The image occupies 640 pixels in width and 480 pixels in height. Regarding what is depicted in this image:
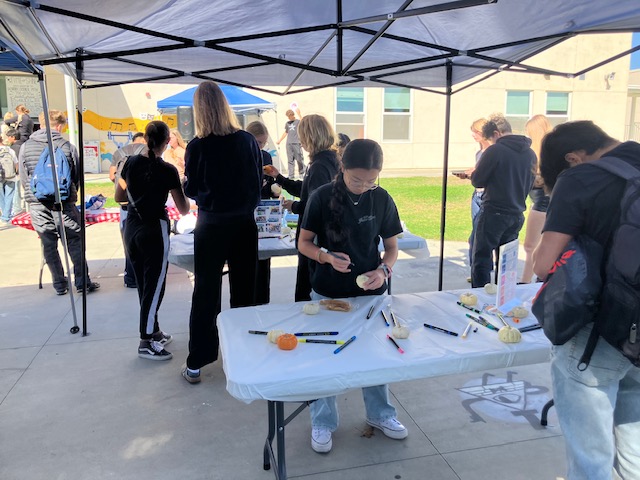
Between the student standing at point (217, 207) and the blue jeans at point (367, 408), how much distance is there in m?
0.74

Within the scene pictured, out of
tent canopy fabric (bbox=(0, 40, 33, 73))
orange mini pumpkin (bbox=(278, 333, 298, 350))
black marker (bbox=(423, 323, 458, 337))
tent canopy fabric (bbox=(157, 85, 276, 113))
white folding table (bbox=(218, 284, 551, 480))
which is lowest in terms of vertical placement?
white folding table (bbox=(218, 284, 551, 480))

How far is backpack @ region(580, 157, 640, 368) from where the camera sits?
126cm

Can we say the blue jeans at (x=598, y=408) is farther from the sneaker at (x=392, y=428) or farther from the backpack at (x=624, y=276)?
the sneaker at (x=392, y=428)

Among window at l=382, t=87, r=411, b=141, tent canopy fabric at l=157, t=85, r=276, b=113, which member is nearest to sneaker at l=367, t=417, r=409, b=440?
tent canopy fabric at l=157, t=85, r=276, b=113

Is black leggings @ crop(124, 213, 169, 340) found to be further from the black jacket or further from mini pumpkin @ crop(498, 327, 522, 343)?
mini pumpkin @ crop(498, 327, 522, 343)

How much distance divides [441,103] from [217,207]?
16.2 m

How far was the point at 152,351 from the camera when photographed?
342 cm

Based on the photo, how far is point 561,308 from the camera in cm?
139

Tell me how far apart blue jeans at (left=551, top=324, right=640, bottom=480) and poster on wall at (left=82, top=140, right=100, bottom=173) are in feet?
54.2

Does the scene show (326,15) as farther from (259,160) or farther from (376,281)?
(376,281)

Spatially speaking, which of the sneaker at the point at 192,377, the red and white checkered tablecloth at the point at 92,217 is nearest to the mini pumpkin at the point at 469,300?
the sneaker at the point at 192,377

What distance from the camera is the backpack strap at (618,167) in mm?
1304

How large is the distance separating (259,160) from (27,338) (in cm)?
251

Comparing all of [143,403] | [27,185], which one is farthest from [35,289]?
[143,403]
